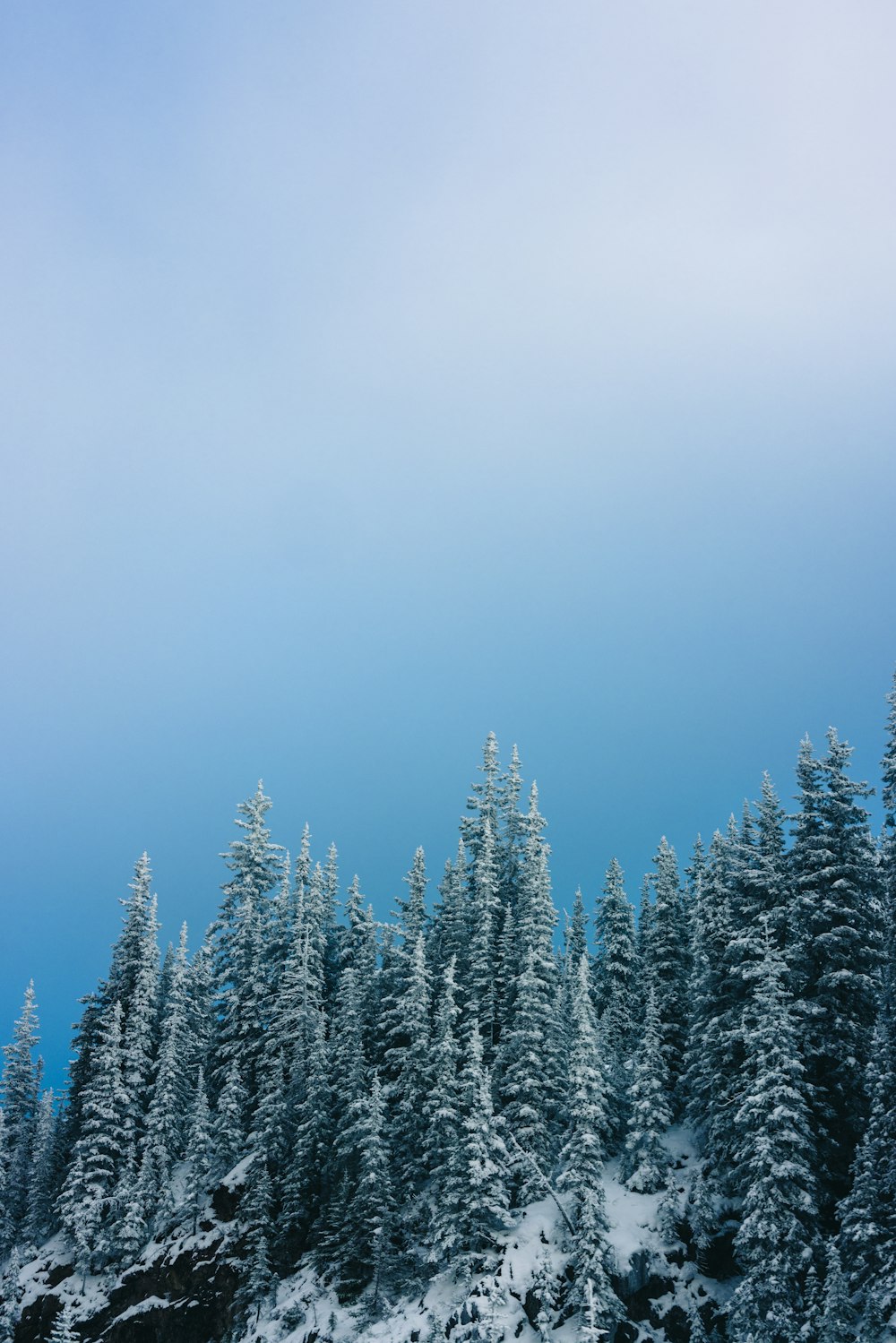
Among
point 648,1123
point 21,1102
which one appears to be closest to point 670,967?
point 648,1123

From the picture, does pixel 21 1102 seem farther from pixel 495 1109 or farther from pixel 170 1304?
pixel 495 1109

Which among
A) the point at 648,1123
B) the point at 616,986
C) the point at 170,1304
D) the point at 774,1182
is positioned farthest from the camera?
the point at 616,986

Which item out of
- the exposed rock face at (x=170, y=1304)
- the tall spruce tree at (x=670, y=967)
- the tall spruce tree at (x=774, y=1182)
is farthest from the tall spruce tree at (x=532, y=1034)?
the exposed rock face at (x=170, y=1304)

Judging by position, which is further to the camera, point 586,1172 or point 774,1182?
point 586,1172

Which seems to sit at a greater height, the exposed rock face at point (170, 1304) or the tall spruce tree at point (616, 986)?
the tall spruce tree at point (616, 986)

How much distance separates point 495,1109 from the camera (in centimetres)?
4766

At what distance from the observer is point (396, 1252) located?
4553 centimetres

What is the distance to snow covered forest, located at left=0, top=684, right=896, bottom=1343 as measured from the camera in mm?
33875

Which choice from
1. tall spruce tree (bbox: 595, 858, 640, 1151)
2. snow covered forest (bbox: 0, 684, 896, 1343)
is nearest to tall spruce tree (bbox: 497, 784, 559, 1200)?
snow covered forest (bbox: 0, 684, 896, 1343)

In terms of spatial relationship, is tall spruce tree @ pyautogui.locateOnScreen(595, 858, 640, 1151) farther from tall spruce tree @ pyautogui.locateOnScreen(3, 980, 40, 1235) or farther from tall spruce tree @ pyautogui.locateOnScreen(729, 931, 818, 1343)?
tall spruce tree @ pyautogui.locateOnScreen(3, 980, 40, 1235)

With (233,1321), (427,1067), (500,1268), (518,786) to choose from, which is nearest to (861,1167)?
(500,1268)

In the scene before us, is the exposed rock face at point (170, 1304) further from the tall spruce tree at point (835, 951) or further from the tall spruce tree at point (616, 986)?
the tall spruce tree at point (835, 951)

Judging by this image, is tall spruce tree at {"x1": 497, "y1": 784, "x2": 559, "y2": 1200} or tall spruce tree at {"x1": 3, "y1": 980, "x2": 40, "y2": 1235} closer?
tall spruce tree at {"x1": 497, "y1": 784, "x2": 559, "y2": 1200}

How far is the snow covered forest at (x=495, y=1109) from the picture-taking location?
1334 inches
